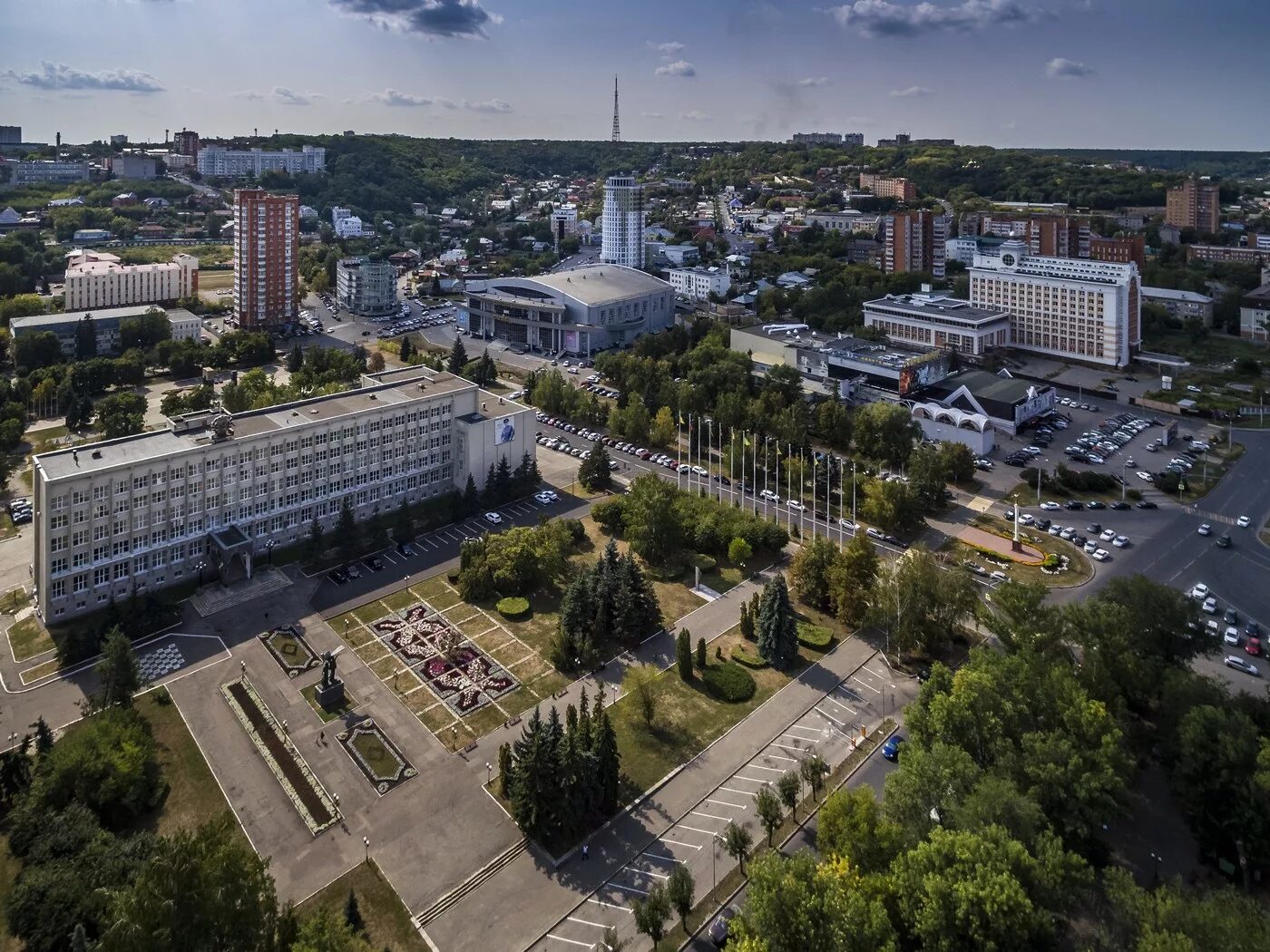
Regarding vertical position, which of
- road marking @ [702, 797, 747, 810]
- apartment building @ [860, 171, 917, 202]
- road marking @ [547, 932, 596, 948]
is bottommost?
road marking @ [547, 932, 596, 948]

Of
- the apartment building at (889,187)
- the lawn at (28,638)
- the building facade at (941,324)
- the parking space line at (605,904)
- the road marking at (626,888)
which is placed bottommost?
the parking space line at (605,904)

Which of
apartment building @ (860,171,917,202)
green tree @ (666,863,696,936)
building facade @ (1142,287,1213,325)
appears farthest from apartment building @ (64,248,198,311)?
apartment building @ (860,171,917,202)

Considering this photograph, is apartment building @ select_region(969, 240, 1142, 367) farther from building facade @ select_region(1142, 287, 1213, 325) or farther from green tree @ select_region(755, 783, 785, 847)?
green tree @ select_region(755, 783, 785, 847)

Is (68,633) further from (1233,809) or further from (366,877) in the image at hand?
(1233,809)

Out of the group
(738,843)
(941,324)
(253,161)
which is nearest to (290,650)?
(738,843)

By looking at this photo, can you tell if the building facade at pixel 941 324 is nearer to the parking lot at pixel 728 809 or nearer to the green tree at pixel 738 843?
the parking lot at pixel 728 809

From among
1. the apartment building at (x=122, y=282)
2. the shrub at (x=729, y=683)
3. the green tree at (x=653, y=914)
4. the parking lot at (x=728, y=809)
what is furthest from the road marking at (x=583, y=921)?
the apartment building at (x=122, y=282)
